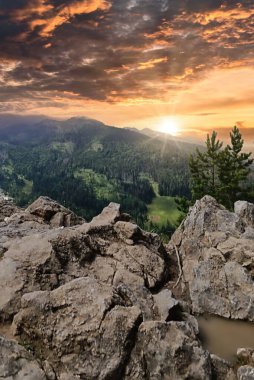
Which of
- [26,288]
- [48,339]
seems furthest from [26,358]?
[26,288]

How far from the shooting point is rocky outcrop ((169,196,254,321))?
872 inches

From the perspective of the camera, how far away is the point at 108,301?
641 inches

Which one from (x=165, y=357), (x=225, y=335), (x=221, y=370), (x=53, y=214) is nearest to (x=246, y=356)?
(x=221, y=370)

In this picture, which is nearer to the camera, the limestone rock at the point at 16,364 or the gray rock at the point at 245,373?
the limestone rock at the point at 16,364

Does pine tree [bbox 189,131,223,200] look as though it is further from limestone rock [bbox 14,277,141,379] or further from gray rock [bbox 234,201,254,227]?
limestone rock [bbox 14,277,141,379]

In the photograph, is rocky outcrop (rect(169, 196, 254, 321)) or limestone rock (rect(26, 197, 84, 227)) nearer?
rocky outcrop (rect(169, 196, 254, 321))

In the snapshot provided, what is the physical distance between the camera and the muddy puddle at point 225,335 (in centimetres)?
1827

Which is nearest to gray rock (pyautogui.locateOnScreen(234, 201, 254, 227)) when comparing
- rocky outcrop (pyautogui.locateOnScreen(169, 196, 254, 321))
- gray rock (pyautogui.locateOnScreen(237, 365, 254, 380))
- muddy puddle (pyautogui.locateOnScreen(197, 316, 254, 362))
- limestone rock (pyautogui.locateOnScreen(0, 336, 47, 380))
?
rocky outcrop (pyautogui.locateOnScreen(169, 196, 254, 321))

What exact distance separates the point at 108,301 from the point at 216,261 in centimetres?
1128

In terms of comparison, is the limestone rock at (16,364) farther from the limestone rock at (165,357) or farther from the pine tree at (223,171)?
the pine tree at (223,171)

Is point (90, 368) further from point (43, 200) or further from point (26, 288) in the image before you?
point (43, 200)

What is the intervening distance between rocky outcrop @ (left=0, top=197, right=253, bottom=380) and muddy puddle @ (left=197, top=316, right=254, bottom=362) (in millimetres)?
953

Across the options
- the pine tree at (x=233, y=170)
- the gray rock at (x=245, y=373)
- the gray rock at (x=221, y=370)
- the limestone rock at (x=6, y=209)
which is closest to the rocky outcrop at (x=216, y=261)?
the gray rock at (x=221, y=370)

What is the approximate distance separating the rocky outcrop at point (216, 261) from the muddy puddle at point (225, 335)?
2.14 feet
